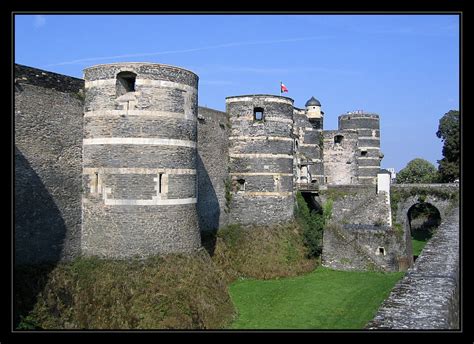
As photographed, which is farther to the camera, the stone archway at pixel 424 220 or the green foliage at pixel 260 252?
the stone archway at pixel 424 220

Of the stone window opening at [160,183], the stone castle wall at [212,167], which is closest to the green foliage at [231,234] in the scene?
the stone castle wall at [212,167]

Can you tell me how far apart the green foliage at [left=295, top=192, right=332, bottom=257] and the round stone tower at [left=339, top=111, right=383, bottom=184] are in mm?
15064

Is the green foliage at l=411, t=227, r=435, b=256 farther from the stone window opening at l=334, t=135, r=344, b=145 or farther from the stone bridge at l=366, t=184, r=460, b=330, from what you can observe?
the stone bridge at l=366, t=184, r=460, b=330

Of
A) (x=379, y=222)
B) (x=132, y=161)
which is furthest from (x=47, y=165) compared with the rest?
(x=379, y=222)

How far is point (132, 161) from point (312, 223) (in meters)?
15.0

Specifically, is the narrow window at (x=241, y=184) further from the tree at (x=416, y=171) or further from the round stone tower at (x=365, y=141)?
the tree at (x=416, y=171)

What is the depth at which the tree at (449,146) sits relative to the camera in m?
42.4

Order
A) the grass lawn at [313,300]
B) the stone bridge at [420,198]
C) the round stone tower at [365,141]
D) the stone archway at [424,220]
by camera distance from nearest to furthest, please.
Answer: the grass lawn at [313,300], the stone bridge at [420,198], the stone archway at [424,220], the round stone tower at [365,141]

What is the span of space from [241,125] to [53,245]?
13568mm

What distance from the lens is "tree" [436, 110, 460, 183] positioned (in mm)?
42375

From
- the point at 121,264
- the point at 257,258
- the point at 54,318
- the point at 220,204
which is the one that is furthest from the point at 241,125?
the point at 54,318

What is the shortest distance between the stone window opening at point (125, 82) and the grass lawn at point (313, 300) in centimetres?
904

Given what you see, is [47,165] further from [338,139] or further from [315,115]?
[338,139]

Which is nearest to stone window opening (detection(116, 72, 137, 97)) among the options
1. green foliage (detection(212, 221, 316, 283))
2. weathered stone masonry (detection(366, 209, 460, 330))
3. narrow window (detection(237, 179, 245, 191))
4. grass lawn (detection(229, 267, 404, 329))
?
grass lawn (detection(229, 267, 404, 329))
